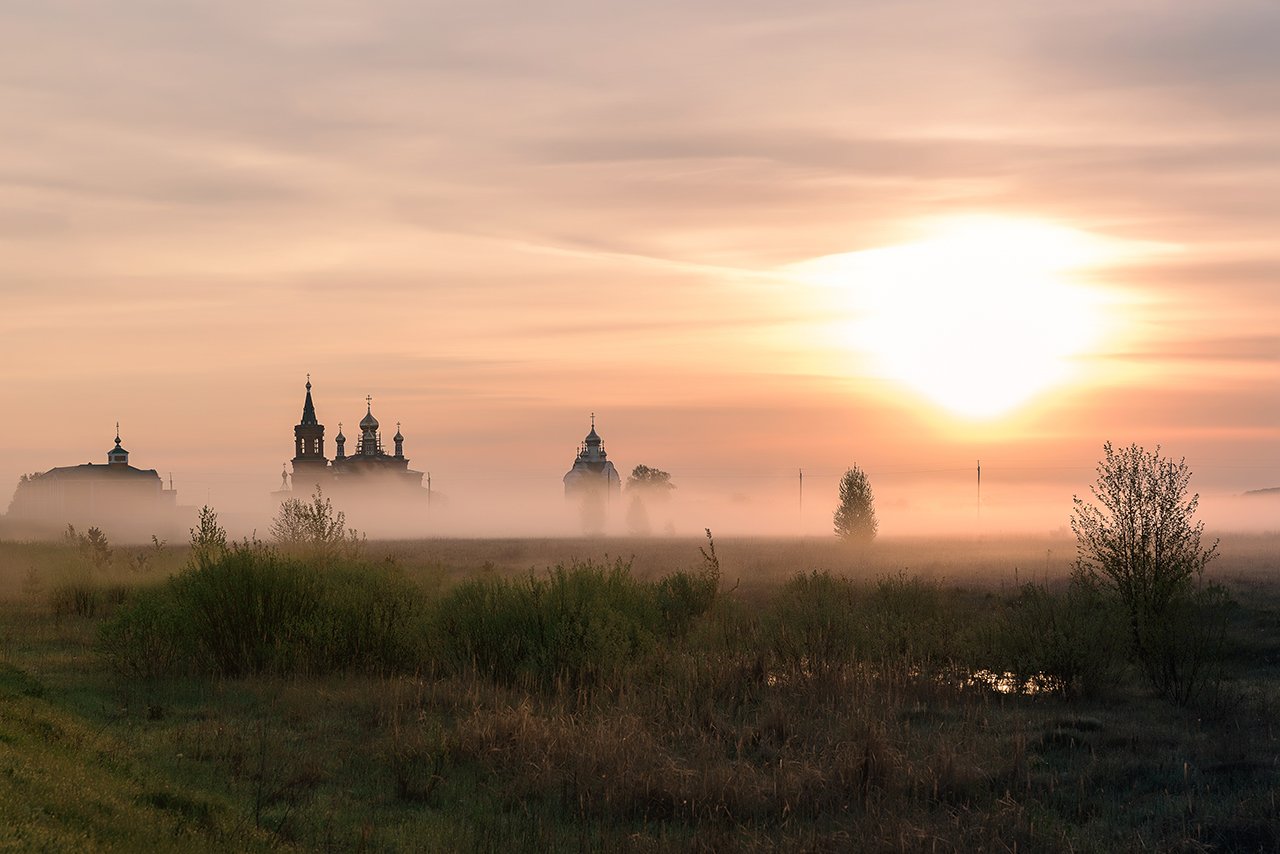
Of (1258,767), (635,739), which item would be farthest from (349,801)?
(1258,767)

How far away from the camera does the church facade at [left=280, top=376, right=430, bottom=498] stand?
138 m

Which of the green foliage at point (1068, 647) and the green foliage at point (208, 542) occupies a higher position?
the green foliage at point (208, 542)

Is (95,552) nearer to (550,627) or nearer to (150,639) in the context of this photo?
(150,639)

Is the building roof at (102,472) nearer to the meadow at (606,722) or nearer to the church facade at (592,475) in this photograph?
the church facade at (592,475)

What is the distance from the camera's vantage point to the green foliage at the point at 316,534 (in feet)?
72.2

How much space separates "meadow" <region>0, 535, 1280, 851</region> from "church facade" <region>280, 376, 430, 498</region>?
380 feet

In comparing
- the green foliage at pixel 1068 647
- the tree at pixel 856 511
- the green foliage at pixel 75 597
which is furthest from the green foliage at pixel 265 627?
the tree at pixel 856 511

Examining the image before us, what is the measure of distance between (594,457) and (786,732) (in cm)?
14073

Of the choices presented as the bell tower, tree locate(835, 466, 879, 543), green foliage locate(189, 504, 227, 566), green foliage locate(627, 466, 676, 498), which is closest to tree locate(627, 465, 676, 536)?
green foliage locate(627, 466, 676, 498)

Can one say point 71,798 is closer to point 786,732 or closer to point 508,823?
point 508,823

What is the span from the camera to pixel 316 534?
26.5 metres

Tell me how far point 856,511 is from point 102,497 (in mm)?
103033

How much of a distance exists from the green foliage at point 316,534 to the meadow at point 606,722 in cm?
36

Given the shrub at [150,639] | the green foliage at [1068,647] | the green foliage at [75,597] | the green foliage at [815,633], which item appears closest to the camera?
the green foliage at [1068,647]
